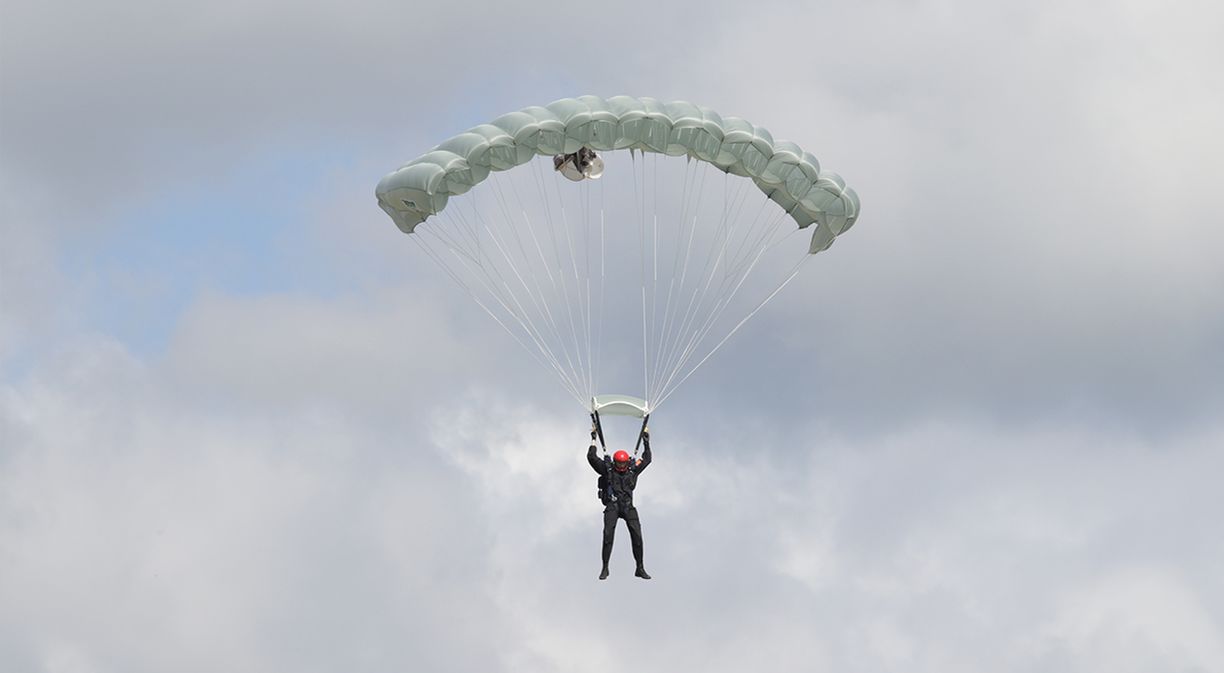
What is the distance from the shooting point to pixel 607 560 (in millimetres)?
45969

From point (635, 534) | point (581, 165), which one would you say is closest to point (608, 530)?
point (635, 534)

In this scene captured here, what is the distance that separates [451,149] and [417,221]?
1.79m

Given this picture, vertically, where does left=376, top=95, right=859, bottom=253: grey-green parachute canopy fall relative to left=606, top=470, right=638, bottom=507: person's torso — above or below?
above

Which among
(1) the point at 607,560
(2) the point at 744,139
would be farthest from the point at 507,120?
(1) the point at 607,560

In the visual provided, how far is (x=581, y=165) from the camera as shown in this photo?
46.9 m

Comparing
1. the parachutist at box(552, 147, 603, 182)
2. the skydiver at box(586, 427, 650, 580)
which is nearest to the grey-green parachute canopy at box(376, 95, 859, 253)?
the parachutist at box(552, 147, 603, 182)

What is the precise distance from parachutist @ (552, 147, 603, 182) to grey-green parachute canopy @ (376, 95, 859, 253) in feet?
4.28

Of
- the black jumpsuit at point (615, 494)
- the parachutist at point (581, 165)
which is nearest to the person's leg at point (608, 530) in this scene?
the black jumpsuit at point (615, 494)

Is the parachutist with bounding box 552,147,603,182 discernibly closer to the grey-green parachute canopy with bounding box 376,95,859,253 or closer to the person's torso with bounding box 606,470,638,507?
the grey-green parachute canopy with bounding box 376,95,859,253

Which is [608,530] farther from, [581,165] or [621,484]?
[581,165]

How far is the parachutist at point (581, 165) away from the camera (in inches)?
1847

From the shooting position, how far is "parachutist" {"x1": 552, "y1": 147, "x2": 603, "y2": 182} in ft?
154

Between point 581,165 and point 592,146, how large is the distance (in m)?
1.77

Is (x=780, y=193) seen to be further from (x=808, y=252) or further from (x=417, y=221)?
(x=417, y=221)
